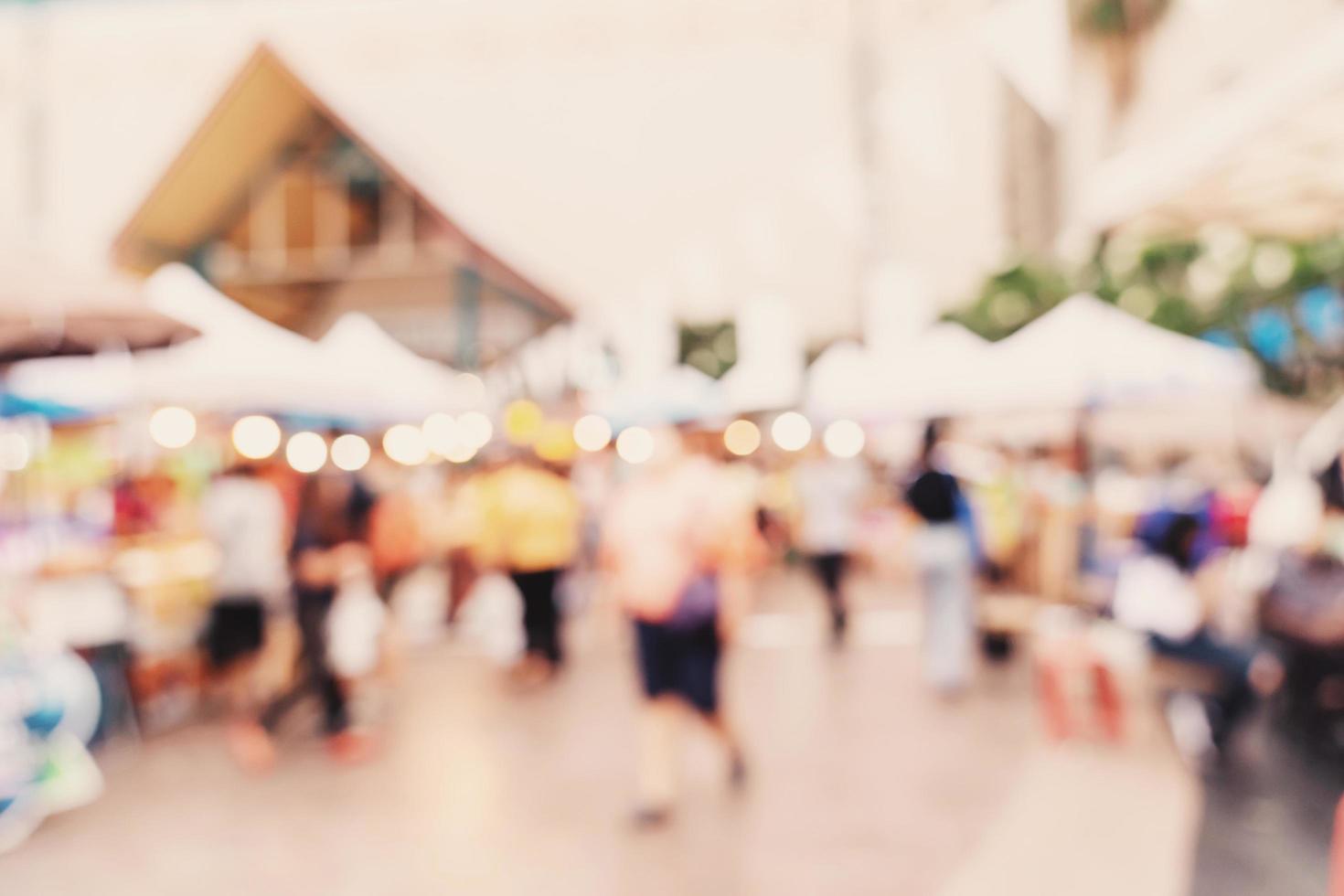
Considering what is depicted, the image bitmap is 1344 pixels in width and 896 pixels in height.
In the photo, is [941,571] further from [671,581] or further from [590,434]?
[590,434]

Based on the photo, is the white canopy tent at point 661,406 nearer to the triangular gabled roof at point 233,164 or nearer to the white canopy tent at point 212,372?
the white canopy tent at point 212,372

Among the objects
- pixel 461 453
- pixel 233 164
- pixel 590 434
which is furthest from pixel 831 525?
pixel 233 164

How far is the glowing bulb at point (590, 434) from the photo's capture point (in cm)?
1558

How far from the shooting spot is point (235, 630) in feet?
22.7

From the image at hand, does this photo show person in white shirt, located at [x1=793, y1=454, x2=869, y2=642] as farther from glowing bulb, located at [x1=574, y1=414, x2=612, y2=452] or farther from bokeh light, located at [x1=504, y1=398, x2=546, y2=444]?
glowing bulb, located at [x1=574, y1=414, x2=612, y2=452]

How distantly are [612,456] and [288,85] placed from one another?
7.19 metres

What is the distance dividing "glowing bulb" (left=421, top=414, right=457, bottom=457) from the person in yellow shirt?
31.4 ft

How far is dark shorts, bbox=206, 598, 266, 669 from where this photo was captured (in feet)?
22.6

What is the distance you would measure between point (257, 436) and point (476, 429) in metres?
6.82

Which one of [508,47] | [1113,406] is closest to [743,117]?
[508,47]

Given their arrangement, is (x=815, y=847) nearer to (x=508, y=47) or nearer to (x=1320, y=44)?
(x=1320, y=44)

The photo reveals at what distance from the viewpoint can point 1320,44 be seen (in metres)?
6.89

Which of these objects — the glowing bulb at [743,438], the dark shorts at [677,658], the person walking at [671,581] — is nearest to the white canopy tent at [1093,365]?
the person walking at [671,581]

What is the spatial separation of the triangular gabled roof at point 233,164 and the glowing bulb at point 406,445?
3245 mm
